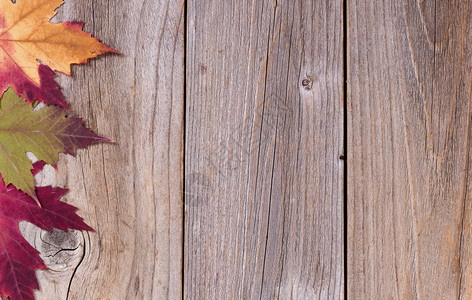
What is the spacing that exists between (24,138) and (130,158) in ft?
0.51

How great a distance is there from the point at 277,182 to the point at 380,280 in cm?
23

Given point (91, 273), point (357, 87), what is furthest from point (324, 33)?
point (91, 273)

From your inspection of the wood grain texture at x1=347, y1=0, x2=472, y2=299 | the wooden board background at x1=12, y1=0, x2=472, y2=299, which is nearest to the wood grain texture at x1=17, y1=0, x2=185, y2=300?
the wooden board background at x1=12, y1=0, x2=472, y2=299

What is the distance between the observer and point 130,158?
0.65 meters

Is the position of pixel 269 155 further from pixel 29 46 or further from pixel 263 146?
pixel 29 46

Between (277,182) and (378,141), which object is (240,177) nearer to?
(277,182)

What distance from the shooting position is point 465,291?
65 centimetres

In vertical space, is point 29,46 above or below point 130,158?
above

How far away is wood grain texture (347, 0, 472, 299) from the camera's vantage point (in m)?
0.65

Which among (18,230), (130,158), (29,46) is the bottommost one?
(18,230)

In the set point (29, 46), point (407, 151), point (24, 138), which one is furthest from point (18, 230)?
point (407, 151)

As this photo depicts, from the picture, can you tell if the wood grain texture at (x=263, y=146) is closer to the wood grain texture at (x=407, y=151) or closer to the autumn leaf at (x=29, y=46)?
the wood grain texture at (x=407, y=151)

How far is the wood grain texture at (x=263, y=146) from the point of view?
650 mm

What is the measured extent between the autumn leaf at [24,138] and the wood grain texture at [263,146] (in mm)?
199
